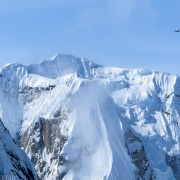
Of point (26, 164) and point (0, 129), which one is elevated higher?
point (0, 129)

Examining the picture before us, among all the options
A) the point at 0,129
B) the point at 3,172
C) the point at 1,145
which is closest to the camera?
the point at 3,172

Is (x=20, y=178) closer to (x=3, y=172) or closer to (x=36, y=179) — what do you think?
(x=3, y=172)

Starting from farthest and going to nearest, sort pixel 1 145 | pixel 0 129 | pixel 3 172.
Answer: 1. pixel 0 129
2. pixel 1 145
3. pixel 3 172

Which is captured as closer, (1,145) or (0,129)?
(1,145)

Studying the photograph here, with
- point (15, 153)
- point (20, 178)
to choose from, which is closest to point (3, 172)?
point (20, 178)

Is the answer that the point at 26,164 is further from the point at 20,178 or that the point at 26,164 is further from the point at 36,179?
the point at 20,178

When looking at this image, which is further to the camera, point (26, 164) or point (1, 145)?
point (26, 164)
